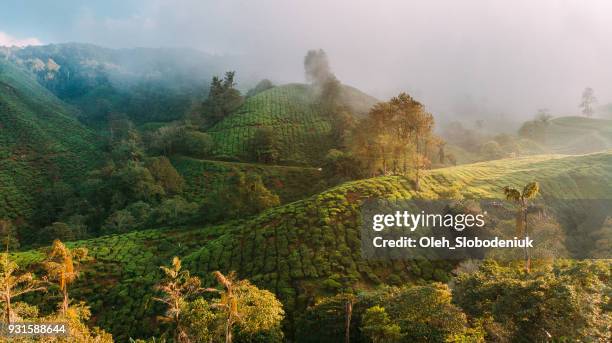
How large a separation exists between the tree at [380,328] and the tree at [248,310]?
20.7 feet

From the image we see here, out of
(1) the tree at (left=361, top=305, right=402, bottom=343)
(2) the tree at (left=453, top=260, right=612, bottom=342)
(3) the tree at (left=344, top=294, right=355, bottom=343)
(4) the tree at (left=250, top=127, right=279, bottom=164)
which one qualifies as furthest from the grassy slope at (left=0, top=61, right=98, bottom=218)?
(2) the tree at (left=453, top=260, right=612, bottom=342)

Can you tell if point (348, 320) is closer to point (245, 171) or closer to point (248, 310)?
Result: point (248, 310)

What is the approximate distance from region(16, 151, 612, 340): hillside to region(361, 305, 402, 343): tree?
11509 mm

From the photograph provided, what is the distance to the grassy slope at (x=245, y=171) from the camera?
81625mm

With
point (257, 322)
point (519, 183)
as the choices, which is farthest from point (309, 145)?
point (257, 322)

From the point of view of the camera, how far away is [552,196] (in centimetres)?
5700

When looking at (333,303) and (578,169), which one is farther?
(578,169)

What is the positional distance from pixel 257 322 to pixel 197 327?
3772mm

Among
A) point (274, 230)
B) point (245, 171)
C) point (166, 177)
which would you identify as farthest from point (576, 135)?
point (166, 177)

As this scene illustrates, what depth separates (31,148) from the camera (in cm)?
10331

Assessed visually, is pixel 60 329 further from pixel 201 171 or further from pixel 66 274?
pixel 201 171

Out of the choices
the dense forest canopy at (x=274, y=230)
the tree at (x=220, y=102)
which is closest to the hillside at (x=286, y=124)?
the dense forest canopy at (x=274, y=230)

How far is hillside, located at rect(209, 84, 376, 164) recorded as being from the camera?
104250mm

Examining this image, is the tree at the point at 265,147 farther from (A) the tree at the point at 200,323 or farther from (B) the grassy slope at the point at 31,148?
(A) the tree at the point at 200,323
